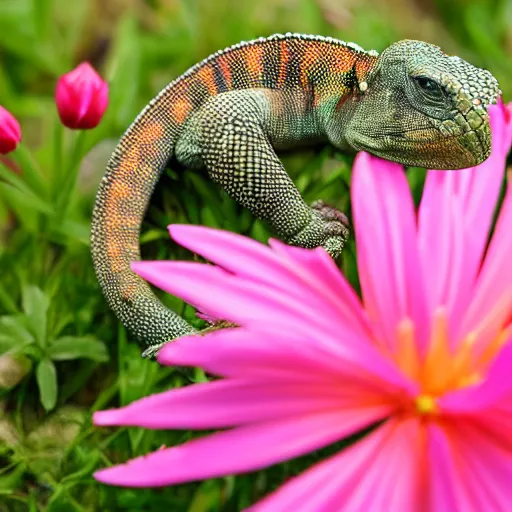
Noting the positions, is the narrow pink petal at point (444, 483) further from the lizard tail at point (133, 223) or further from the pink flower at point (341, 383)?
the lizard tail at point (133, 223)

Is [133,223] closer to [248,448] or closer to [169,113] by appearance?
[169,113]

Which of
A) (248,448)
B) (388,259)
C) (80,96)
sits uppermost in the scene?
(80,96)

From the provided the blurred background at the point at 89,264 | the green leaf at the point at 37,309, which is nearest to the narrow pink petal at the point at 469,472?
the blurred background at the point at 89,264

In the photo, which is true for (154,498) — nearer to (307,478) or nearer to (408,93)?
(307,478)

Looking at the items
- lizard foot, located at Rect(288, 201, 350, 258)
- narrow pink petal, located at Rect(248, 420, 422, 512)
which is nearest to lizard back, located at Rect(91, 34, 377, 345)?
lizard foot, located at Rect(288, 201, 350, 258)

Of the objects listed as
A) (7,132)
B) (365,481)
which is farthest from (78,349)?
(365,481)

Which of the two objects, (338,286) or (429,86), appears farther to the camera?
(429,86)

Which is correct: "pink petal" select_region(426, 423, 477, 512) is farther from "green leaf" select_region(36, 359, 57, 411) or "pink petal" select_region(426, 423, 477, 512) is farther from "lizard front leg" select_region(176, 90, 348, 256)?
"green leaf" select_region(36, 359, 57, 411)

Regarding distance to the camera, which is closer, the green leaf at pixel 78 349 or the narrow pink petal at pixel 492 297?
the narrow pink petal at pixel 492 297
